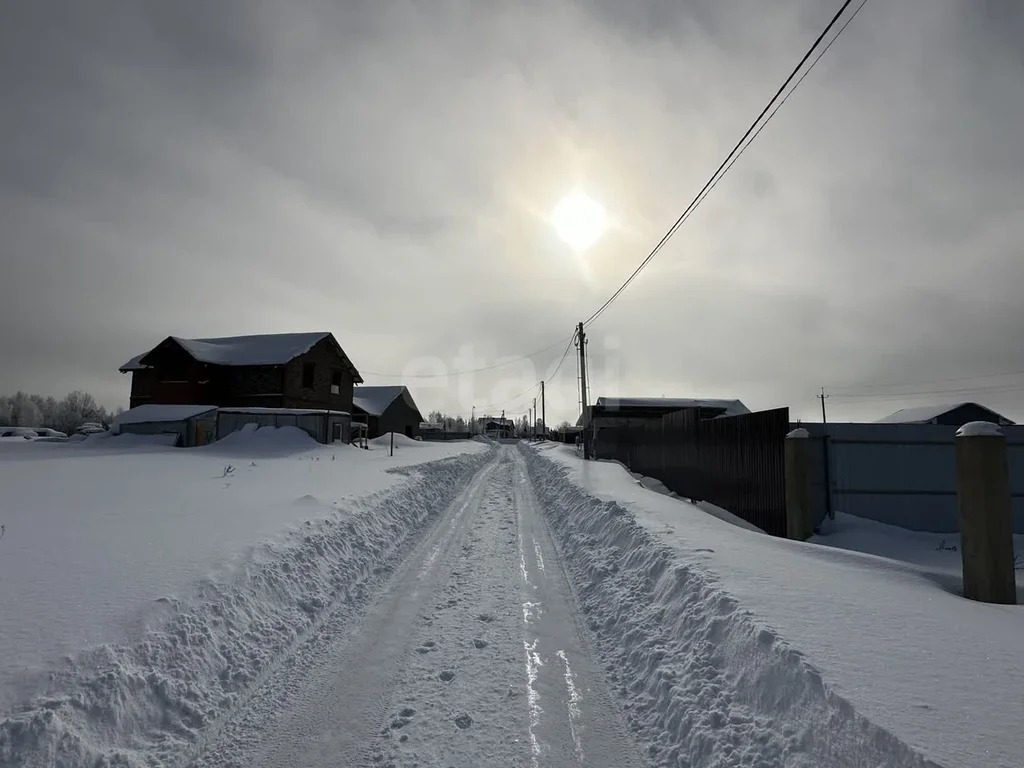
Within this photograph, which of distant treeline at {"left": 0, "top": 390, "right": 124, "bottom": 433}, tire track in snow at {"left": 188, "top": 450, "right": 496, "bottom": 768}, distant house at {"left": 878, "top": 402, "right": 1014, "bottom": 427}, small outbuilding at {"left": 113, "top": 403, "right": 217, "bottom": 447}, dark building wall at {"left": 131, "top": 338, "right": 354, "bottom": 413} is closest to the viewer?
tire track in snow at {"left": 188, "top": 450, "right": 496, "bottom": 768}

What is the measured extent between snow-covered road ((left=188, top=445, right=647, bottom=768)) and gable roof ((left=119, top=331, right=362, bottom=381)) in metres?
31.8

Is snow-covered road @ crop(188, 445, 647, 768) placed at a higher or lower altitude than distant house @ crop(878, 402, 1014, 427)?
lower

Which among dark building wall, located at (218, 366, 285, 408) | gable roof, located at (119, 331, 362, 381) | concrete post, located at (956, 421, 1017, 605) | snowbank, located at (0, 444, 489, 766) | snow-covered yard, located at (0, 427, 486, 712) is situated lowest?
snowbank, located at (0, 444, 489, 766)

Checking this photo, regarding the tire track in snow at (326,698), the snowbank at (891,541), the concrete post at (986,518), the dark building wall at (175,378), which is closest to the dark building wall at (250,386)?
the dark building wall at (175,378)

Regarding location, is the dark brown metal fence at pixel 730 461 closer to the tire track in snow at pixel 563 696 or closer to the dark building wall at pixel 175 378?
the tire track in snow at pixel 563 696

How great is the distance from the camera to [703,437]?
14016 millimetres

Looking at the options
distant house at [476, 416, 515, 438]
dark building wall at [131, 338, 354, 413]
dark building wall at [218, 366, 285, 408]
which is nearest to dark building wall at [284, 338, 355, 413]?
dark building wall at [131, 338, 354, 413]

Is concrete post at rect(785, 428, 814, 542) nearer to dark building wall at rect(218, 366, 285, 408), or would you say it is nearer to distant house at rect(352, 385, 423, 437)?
dark building wall at rect(218, 366, 285, 408)

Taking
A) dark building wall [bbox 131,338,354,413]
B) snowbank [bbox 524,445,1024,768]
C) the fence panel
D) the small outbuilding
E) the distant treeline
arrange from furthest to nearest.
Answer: the distant treeline < dark building wall [bbox 131,338,354,413] < the small outbuilding < the fence panel < snowbank [bbox 524,445,1024,768]

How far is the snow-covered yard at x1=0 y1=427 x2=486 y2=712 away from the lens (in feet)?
13.8

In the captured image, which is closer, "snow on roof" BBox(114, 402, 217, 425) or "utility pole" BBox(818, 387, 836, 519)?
"utility pole" BBox(818, 387, 836, 519)

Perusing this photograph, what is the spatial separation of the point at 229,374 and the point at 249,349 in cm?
241

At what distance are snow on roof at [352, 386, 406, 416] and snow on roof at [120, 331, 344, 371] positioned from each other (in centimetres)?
1579

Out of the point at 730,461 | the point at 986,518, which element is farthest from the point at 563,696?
the point at 730,461
